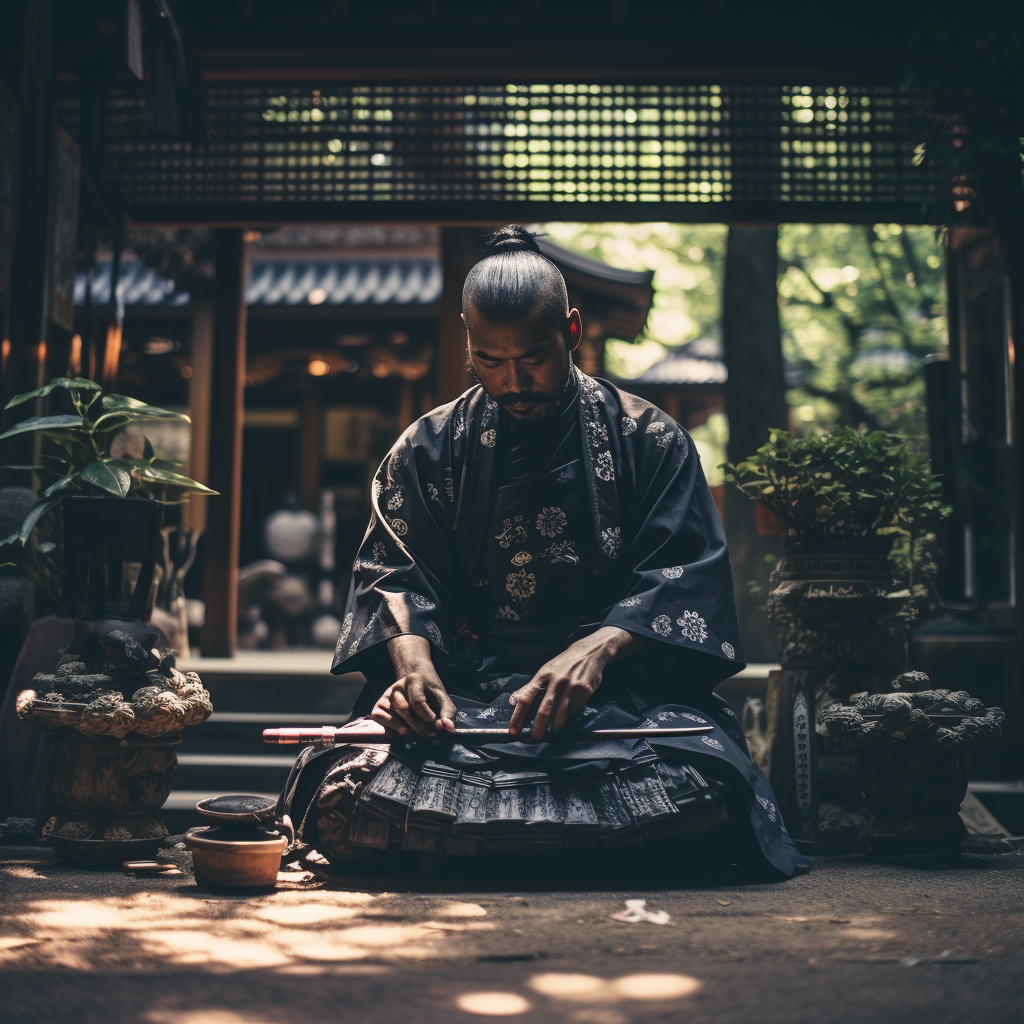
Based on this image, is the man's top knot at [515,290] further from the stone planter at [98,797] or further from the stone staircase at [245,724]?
the stone staircase at [245,724]

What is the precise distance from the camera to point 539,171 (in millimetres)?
5855

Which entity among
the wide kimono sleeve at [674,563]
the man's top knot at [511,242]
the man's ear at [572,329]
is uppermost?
the man's top knot at [511,242]

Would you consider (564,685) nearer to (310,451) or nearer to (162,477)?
(162,477)

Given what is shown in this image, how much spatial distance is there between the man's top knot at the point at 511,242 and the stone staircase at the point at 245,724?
2705 mm

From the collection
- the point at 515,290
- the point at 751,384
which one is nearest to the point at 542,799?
the point at 515,290

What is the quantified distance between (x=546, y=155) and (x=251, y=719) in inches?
141

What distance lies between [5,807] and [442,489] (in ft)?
7.09

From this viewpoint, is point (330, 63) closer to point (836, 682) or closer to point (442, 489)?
point (442, 489)

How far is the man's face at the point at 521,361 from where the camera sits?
3.65 metres

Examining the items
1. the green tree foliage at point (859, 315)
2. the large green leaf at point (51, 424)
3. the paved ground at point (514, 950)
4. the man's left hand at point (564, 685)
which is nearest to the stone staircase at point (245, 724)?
the paved ground at point (514, 950)

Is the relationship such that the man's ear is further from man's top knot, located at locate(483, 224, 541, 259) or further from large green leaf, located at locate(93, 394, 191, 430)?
large green leaf, located at locate(93, 394, 191, 430)

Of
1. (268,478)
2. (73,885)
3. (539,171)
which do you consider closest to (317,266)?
(268,478)

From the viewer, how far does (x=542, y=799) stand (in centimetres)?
317

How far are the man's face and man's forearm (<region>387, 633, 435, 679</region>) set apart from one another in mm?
943
